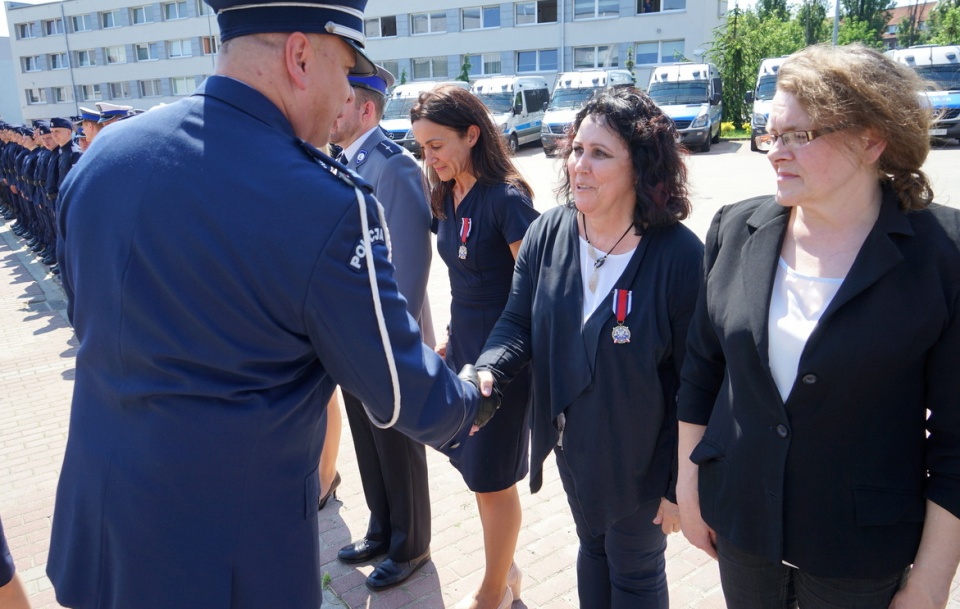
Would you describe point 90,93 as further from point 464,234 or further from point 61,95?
point 464,234

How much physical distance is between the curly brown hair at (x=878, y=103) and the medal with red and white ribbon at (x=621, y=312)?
2.49ft

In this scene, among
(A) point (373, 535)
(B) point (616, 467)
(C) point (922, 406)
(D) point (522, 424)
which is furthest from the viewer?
(A) point (373, 535)

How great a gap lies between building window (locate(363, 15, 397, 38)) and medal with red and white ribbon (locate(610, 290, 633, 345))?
4173 centimetres

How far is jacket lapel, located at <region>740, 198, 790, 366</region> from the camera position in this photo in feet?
5.83

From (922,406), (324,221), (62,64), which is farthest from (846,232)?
(62,64)

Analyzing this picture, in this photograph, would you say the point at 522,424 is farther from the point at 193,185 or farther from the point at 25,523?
the point at 25,523

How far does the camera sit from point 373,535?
3.46 meters

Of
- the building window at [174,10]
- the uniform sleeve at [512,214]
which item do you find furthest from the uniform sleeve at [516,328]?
the building window at [174,10]

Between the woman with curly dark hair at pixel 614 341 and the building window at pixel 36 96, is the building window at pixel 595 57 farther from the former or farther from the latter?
the building window at pixel 36 96

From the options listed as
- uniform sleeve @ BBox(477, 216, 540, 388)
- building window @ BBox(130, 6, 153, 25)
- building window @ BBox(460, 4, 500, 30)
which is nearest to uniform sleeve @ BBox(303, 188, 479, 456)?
uniform sleeve @ BBox(477, 216, 540, 388)

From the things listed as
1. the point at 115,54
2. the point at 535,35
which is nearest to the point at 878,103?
the point at 535,35

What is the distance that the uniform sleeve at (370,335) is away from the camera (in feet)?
4.80

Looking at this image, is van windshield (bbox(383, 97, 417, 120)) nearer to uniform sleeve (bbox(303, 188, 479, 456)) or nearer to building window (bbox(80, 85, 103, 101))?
uniform sleeve (bbox(303, 188, 479, 456))

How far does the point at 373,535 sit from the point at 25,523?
6.63ft
